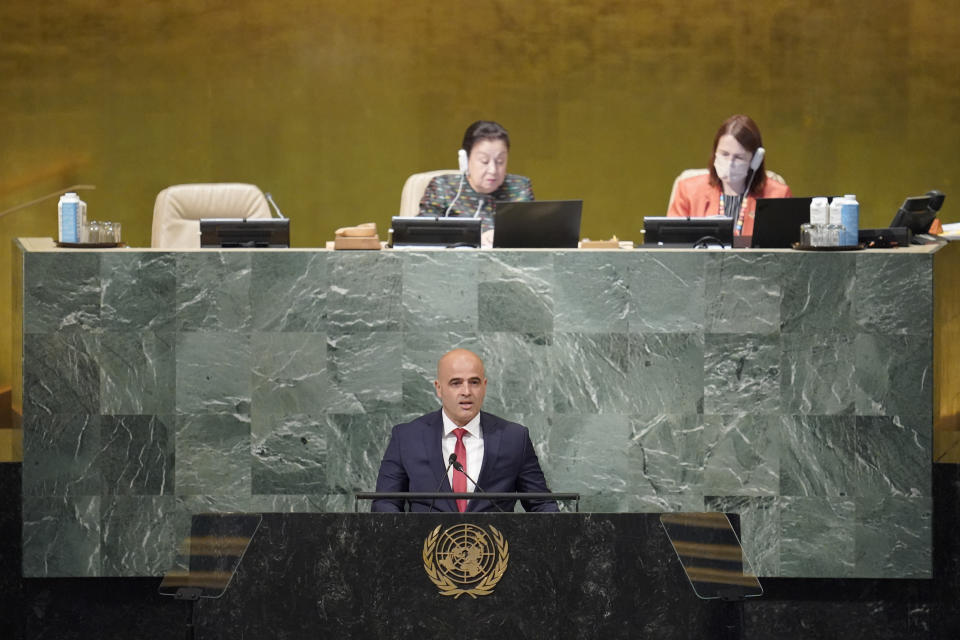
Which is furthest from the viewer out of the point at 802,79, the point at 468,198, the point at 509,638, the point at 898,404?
the point at 802,79

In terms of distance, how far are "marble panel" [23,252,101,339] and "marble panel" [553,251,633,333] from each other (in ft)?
5.39

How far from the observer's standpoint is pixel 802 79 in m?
7.61

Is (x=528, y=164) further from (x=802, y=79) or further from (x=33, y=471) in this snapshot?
(x=33, y=471)

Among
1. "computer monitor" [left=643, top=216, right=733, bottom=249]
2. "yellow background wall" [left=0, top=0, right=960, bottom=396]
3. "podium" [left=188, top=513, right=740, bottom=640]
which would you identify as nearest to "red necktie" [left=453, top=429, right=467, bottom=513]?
"podium" [left=188, top=513, right=740, bottom=640]

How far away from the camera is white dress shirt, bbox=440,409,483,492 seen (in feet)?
12.8

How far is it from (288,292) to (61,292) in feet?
A: 2.61

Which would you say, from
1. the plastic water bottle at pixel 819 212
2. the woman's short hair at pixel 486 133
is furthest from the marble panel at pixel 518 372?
the woman's short hair at pixel 486 133

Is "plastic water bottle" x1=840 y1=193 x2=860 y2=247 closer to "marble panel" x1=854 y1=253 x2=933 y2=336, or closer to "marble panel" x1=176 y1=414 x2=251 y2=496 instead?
"marble panel" x1=854 y1=253 x2=933 y2=336

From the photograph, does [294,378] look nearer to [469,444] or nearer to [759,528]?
[469,444]

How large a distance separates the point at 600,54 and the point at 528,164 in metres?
0.80

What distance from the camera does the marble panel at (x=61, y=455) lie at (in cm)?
439

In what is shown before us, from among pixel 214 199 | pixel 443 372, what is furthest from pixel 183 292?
pixel 214 199

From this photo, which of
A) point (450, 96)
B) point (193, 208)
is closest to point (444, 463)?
point (193, 208)

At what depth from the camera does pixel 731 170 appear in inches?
221
